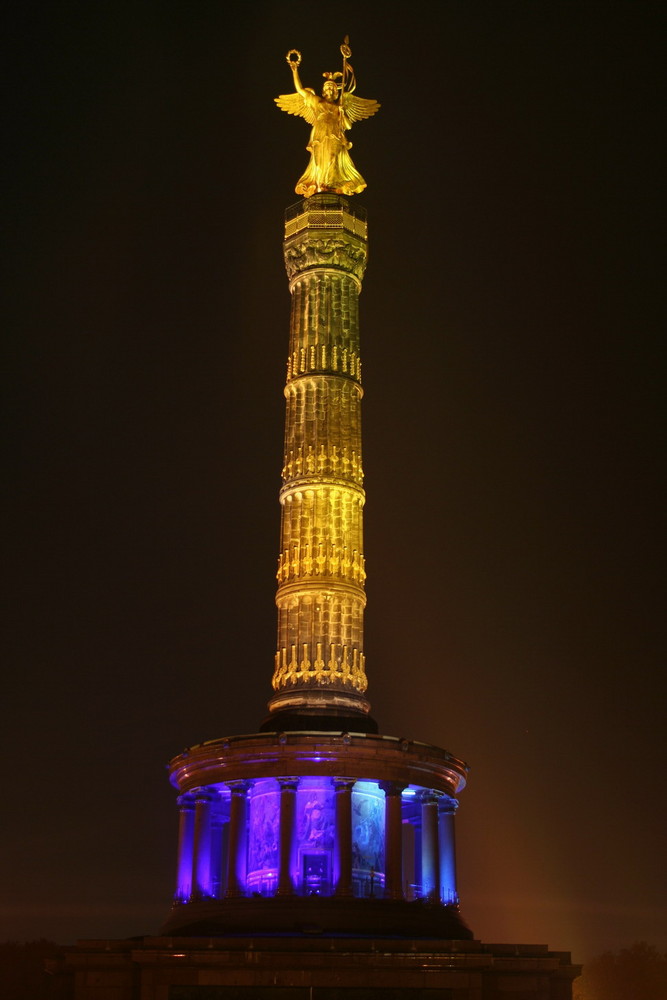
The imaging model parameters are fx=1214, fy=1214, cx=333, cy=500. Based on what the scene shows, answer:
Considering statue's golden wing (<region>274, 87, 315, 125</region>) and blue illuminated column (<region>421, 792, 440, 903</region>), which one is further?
statue's golden wing (<region>274, 87, 315, 125</region>)

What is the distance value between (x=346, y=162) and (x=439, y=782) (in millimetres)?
19642

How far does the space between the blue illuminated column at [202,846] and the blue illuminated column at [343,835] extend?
3.73 m

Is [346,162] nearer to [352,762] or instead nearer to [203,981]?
[352,762]

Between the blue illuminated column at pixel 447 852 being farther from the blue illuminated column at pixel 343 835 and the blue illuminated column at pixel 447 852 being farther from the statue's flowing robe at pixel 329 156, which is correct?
the statue's flowing robe at pixel 329 156

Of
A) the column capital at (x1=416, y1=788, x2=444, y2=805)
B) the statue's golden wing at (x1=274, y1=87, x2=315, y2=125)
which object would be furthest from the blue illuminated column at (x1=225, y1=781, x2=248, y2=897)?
the statue's golden wing at (x1=274, y1=87, x2=315, y2=125)

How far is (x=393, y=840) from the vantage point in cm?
2941

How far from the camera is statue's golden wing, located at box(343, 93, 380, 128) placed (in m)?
39.0

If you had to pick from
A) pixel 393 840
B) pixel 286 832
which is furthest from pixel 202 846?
pixel 393 840

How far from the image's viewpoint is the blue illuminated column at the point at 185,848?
30625 millimetres

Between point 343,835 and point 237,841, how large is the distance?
2.75 metres

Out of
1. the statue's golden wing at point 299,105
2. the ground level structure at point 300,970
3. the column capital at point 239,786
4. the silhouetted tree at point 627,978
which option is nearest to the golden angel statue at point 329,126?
the statue's golden wing at point 299,105

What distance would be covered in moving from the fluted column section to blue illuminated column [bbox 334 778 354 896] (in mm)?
2836

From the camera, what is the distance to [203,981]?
25812 mm

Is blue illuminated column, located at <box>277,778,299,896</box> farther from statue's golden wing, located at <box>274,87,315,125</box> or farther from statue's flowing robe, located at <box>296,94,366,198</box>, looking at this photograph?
statue's golden wing, located at <box>274,87,315,125</box>
